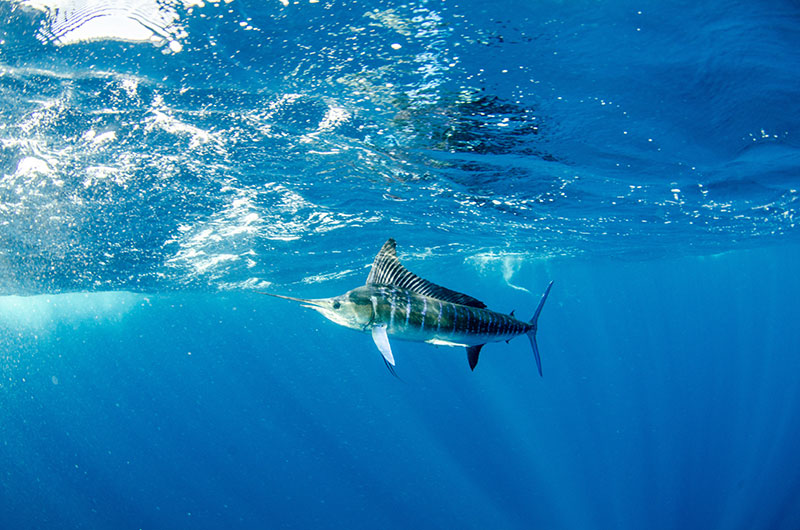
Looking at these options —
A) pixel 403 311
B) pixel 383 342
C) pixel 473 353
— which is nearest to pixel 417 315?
pixel 403 311

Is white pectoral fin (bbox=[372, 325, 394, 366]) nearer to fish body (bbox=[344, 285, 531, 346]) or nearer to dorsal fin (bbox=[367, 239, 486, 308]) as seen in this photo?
fish body (bbox=[344, 285, 531, 346])

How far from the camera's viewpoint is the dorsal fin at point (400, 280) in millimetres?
2887

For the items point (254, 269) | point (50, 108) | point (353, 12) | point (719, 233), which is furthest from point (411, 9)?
point (719, 233)

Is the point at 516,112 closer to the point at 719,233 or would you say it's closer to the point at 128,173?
the point at 128,173

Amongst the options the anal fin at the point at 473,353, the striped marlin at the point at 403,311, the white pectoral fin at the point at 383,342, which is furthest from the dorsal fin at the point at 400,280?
the anal fin at the point at 473,353

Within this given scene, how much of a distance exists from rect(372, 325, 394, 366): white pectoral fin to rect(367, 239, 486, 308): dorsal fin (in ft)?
1.20

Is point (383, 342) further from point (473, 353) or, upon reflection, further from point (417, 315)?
point (473, 353)

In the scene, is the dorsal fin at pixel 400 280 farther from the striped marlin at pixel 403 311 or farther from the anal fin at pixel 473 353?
the anal fin at pixel 473 353

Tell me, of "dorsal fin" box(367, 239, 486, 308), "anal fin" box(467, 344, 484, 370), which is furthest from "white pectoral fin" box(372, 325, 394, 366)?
"anal fin" box(467, 344, 484, 370)

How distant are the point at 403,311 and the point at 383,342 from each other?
236mm

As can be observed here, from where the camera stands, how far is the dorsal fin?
114 inches

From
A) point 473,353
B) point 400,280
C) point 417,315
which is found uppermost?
point 400,280

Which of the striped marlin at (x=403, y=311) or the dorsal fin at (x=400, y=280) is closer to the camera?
the striped marlin at (x=403, y=311)

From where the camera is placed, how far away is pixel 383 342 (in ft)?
8.36
